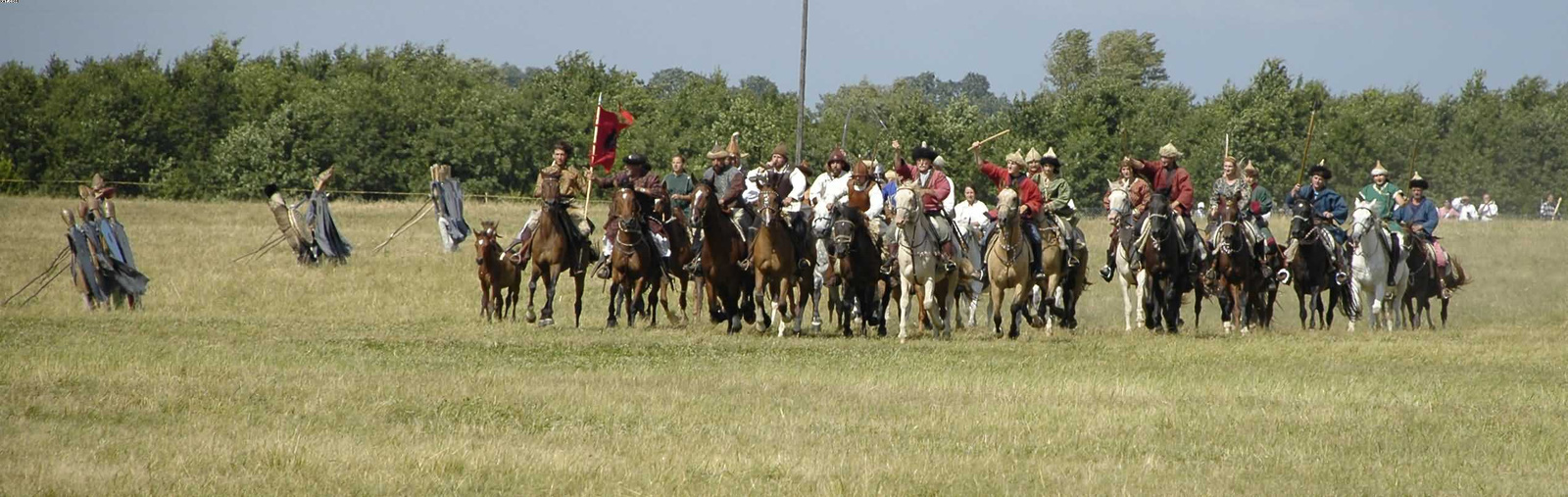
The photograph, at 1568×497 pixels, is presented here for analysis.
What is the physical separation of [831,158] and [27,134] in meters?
61.7

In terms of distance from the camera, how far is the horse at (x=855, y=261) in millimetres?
21281

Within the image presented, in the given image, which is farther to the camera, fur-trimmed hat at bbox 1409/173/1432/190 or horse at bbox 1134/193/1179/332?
fur-trimmed hat at bbox 1409/173/1432/190

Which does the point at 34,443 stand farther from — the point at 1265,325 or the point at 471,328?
the point at 1265,325

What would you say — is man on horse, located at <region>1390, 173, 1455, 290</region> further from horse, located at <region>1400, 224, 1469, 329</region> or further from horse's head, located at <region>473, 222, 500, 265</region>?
horse's head, located at <region>473, 222, 500, 265</region>

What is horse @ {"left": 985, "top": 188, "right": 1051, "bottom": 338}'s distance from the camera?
21719 millimetres

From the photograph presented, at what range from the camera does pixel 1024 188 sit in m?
22.7

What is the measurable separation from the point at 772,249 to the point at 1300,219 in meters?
8.60

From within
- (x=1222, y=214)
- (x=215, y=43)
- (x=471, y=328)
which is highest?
(x=215, y=43)

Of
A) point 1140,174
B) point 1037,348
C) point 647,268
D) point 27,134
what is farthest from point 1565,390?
point 27,134

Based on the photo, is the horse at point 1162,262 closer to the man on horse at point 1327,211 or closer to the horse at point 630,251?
the man on horse at point 1327,211

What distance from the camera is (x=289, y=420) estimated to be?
1243 centimetres

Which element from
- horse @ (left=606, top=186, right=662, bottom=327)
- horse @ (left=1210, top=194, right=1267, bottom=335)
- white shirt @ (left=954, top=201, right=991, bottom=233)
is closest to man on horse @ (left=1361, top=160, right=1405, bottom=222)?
horse @ (left=1210, top=194, right=1267, bottom=335)

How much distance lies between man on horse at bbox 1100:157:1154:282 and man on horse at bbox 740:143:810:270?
13.9ft

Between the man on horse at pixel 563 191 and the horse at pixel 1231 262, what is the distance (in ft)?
28.3
